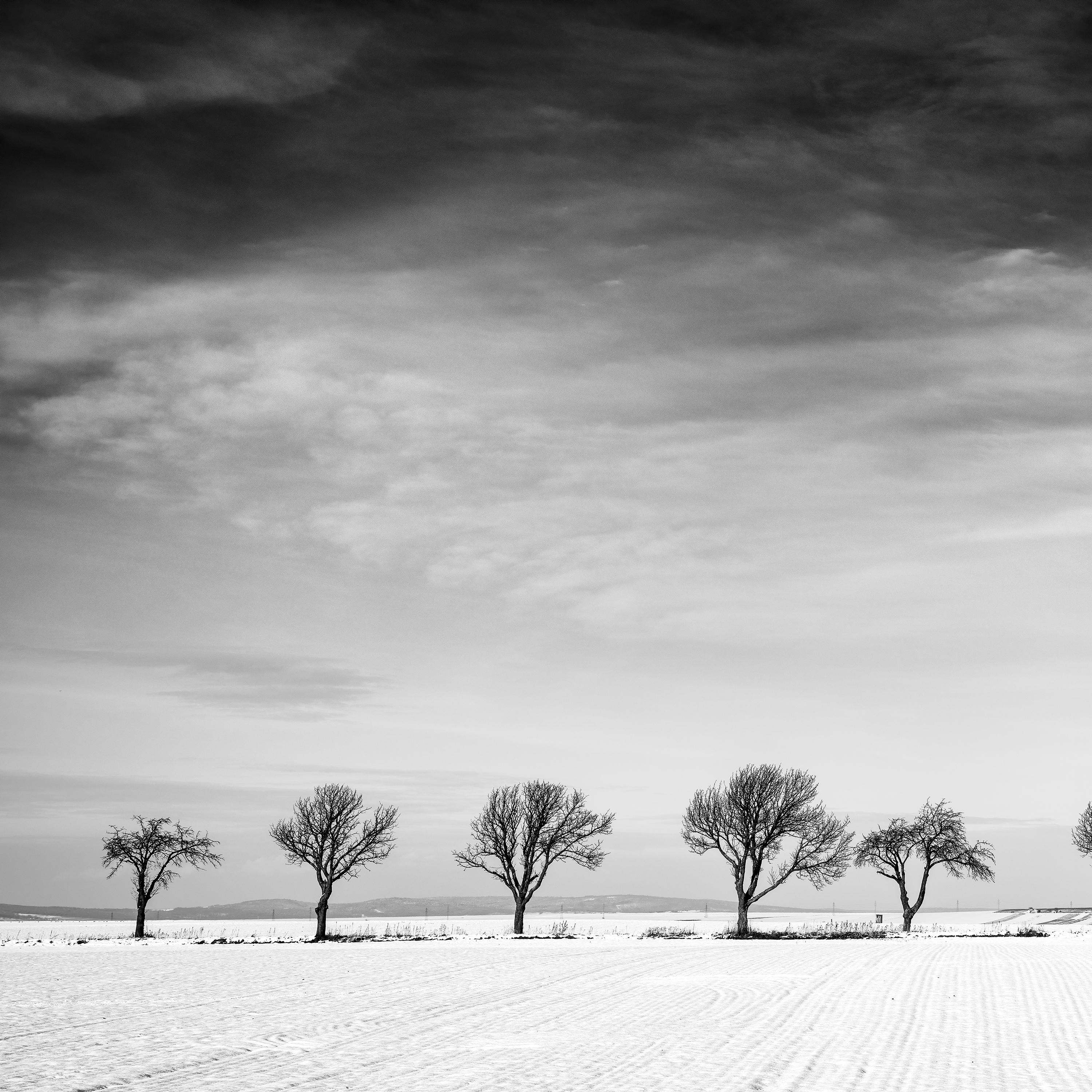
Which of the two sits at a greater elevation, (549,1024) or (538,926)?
(549,1024)

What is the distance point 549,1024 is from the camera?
79.8ft

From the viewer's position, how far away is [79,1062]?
61.6ft

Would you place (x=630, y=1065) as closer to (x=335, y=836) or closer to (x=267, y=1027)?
(x=267, y=1027)

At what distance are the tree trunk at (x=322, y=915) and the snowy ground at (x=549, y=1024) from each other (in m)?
23.6

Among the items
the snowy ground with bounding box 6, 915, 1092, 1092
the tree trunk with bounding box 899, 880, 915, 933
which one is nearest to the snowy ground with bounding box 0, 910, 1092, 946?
the tree trunk with bounding box 899, 880, 915, 933

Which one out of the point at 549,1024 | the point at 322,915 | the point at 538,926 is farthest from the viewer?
the point at 538,926

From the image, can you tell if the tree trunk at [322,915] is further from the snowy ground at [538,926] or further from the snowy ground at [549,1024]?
the snowy ground at [549,1024]

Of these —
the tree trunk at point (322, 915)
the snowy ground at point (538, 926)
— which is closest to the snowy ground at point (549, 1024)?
the tree trunk at point (322, 915)

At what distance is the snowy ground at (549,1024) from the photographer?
58.1ft

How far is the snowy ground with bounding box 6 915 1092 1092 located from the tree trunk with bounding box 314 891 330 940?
77.4 ft

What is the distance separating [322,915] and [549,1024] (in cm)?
5055

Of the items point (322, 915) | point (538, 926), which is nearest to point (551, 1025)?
point (322, 915)

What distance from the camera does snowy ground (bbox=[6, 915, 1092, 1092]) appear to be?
17.7 meters

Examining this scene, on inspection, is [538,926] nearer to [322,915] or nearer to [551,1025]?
[322,915]
